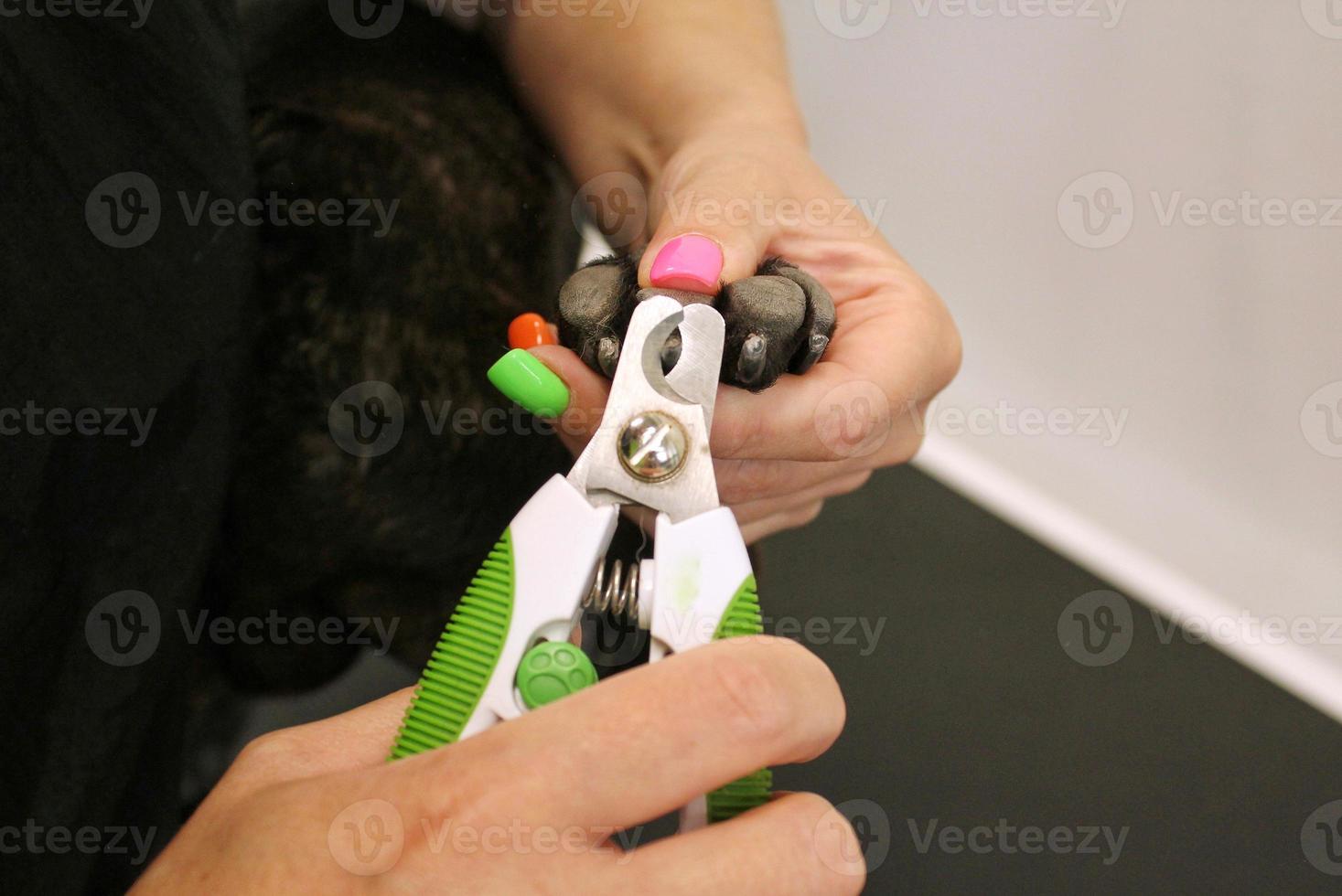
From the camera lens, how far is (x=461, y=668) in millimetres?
372

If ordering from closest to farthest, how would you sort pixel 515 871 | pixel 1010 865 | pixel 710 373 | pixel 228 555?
pixel 515 871 < pixel 710 373 < pixel 228 555 < pixel 1010 865

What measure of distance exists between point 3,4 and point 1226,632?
3.62 feet

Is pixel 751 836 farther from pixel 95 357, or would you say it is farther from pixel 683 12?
pixel 683 12

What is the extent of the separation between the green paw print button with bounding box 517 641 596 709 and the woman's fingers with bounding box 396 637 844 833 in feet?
0.10

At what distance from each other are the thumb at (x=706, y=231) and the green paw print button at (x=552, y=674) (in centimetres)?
18

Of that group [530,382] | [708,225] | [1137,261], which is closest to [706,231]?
[708,225]

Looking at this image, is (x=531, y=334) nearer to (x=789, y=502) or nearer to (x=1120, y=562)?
(x=789, y=502)

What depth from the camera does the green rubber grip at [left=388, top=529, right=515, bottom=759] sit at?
37 cm

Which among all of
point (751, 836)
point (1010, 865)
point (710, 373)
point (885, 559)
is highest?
point (710, 373)

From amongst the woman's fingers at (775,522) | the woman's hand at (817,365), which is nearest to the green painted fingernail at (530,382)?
the woman's hand at (817,365)

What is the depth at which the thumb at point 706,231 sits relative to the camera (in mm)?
466

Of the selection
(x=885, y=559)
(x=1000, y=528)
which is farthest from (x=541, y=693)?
(x=1000, y=528)

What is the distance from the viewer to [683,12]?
0.69 m

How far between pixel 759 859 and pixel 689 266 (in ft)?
0.83
